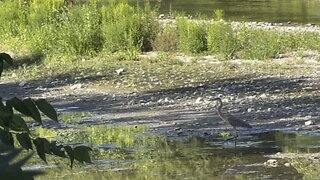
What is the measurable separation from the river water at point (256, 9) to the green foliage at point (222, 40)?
756 cm

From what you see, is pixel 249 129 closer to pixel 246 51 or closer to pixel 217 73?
pixel 217 73

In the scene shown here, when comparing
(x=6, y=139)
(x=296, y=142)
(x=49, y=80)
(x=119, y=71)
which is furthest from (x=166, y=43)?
(x=6, y=139)

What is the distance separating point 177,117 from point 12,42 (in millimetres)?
7709

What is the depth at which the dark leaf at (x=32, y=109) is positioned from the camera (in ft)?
6.30

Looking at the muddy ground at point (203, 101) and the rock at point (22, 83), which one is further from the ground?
the muddy ground at point (203, 101)

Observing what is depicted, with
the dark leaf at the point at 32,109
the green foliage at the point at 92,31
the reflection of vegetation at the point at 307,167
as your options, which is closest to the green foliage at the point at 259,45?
the green foliage at the point at 92,31

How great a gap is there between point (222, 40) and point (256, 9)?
12851mm

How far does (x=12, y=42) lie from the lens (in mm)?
18500

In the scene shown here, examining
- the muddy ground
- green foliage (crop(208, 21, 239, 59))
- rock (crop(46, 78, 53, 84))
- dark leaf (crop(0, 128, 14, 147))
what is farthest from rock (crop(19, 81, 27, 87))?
dark leaf (crop(0, 128, 14, 147))

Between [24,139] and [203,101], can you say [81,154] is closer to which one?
[24,139]

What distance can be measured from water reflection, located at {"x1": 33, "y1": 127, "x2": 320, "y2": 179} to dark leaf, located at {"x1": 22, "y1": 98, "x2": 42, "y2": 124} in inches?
268

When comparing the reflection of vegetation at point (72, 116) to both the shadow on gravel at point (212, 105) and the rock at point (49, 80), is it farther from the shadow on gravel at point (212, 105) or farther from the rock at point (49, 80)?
the rock at point (49, 80)

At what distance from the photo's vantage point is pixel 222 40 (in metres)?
15.9

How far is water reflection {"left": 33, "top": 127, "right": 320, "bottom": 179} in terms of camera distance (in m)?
8.89
